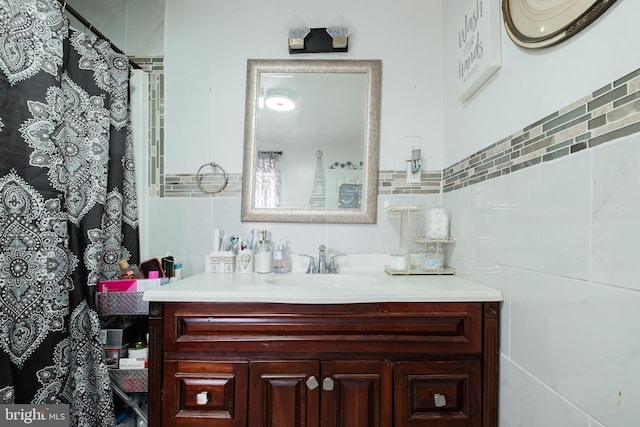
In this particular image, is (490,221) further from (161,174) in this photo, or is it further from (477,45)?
(161,174)

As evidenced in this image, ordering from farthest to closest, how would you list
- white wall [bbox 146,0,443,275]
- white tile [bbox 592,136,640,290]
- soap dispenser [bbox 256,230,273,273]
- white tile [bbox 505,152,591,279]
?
white wall [bbox 146,0,443,275] < soap dispenser [bbox 256,230,273,273] < white tile [bbox 505,152,591,279] < white tile [bbox 592,136,640,290]

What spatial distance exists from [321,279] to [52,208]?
3.52 feet

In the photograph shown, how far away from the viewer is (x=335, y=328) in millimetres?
998

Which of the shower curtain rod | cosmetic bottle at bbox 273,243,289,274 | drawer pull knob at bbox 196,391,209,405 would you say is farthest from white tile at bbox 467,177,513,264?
the shower curtain rod

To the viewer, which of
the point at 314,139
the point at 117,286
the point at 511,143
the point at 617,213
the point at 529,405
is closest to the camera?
the point at 617,213

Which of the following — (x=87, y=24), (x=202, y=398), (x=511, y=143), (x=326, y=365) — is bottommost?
(x=202, y=398)

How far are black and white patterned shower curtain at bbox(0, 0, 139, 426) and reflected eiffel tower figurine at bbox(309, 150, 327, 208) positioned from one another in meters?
0.93

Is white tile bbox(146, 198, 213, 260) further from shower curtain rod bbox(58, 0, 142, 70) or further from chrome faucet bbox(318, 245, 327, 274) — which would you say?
shower curtain rod bbox(58, 0, 142, 70)

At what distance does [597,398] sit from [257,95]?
1613mm

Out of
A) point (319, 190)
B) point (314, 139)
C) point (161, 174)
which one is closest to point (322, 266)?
point (319, 190)

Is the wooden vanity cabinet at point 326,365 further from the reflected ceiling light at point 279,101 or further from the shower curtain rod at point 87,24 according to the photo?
the shower curtain rod at point 87,24

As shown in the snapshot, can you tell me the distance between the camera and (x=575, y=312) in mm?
681

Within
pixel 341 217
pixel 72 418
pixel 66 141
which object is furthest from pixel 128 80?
pixel 72 418

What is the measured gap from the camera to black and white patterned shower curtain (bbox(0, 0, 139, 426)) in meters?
1.00
